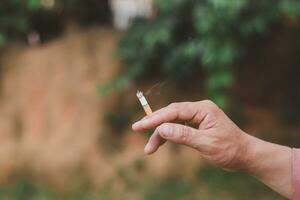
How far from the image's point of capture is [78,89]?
5.20 m

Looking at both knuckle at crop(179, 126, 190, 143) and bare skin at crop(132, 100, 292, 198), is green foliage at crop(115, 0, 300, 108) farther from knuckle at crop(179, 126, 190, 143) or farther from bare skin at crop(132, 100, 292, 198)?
knuckle at crop(179, 126, 190, 143)

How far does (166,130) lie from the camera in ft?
6.06

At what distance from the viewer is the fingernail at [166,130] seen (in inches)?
72.6

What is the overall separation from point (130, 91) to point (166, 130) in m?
3.32

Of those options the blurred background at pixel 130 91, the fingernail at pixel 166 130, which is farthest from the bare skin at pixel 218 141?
the blurred background at pixel 130 91

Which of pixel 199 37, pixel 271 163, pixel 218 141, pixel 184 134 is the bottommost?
pixel 199 37

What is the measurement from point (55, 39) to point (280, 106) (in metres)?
2.16

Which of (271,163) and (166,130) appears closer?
(166,130)

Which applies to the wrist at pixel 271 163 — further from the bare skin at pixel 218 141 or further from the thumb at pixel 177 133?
the thumb at pixel 177 133

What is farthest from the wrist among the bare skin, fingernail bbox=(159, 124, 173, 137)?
fingernail bbox=(159, 124, 173, 137)

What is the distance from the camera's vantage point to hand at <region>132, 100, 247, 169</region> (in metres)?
1.86

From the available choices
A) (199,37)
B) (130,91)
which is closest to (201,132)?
(199,37)

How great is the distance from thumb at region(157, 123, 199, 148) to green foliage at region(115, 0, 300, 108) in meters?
2.27

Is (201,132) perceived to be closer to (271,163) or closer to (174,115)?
(174,115)
